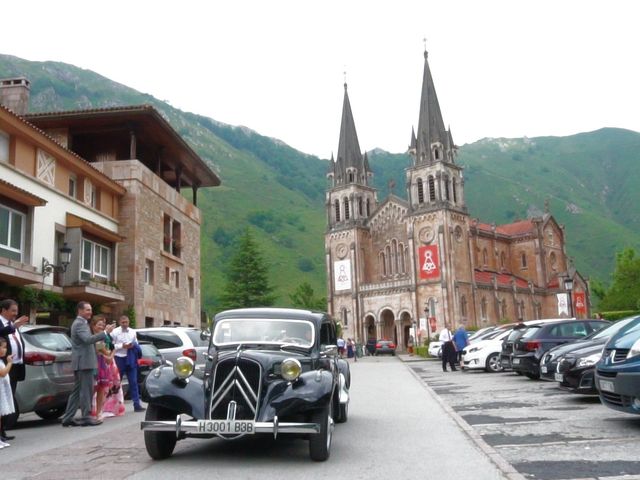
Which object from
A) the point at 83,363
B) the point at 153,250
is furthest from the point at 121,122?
the point at 83,363

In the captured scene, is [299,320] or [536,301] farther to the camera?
[536,301]

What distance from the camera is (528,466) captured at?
680 centimetres

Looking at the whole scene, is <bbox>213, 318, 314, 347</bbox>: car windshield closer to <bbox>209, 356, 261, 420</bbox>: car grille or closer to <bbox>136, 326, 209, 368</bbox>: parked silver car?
<bbox>209, 356, 261, 420</bbox>: car grille

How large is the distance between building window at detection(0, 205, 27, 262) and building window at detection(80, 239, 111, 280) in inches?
121

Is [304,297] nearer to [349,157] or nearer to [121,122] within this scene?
[349,157]

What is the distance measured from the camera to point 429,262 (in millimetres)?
66562

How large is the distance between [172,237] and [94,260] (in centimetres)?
772

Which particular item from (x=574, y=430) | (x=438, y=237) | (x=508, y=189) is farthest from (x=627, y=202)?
(x=574, y=430)

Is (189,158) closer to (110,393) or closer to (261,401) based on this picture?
(110,393)

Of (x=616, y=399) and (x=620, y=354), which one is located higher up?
(x=620, y=354)

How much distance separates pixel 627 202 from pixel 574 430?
18551 centimetres

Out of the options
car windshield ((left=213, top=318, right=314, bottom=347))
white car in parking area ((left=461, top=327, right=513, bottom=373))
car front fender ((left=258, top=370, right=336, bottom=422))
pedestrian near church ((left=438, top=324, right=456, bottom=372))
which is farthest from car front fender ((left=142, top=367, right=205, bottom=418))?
pedestrian near church ((left=438, top=324, right=456, bottom=372))

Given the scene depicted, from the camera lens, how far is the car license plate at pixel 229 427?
270 inches

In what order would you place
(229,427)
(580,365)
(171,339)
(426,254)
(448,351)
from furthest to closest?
(426,254) → (448,351) → (171,339) → (580,365) → (229,427)
